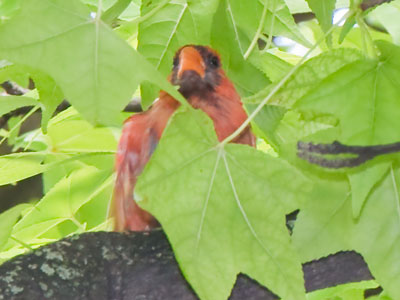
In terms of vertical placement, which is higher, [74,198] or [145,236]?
[145,236]

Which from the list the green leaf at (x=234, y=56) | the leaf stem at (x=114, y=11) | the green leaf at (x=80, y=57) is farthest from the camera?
the green leaf at (x=234, y=56)

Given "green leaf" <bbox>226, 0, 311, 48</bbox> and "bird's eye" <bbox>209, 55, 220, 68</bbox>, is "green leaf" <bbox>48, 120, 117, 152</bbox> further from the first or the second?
"green leaf" <bbox>226, 0, 311, 48</bbox>

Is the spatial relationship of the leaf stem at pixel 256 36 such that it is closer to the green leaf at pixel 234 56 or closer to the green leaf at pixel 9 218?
the green leaf at pixel 234 56

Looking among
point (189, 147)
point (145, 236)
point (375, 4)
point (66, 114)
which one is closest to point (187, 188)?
point (189, 147)

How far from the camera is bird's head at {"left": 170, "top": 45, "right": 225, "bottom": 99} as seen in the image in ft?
5.06

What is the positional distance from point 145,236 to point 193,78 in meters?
0.51

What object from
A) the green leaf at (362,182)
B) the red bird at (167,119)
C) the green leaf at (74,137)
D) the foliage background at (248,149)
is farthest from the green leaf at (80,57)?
the green leaf at (74,137)

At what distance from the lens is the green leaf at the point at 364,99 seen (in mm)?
922

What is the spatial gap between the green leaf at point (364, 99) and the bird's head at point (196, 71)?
0.60 metres

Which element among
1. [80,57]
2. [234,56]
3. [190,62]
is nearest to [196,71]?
[190,62]

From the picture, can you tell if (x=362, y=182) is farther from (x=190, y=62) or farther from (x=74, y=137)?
(x=74, y=137)

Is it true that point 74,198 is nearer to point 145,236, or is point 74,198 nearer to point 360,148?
point 145,236

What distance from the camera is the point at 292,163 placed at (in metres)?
1.03

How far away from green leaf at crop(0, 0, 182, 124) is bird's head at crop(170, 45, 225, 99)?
26.2 inches
